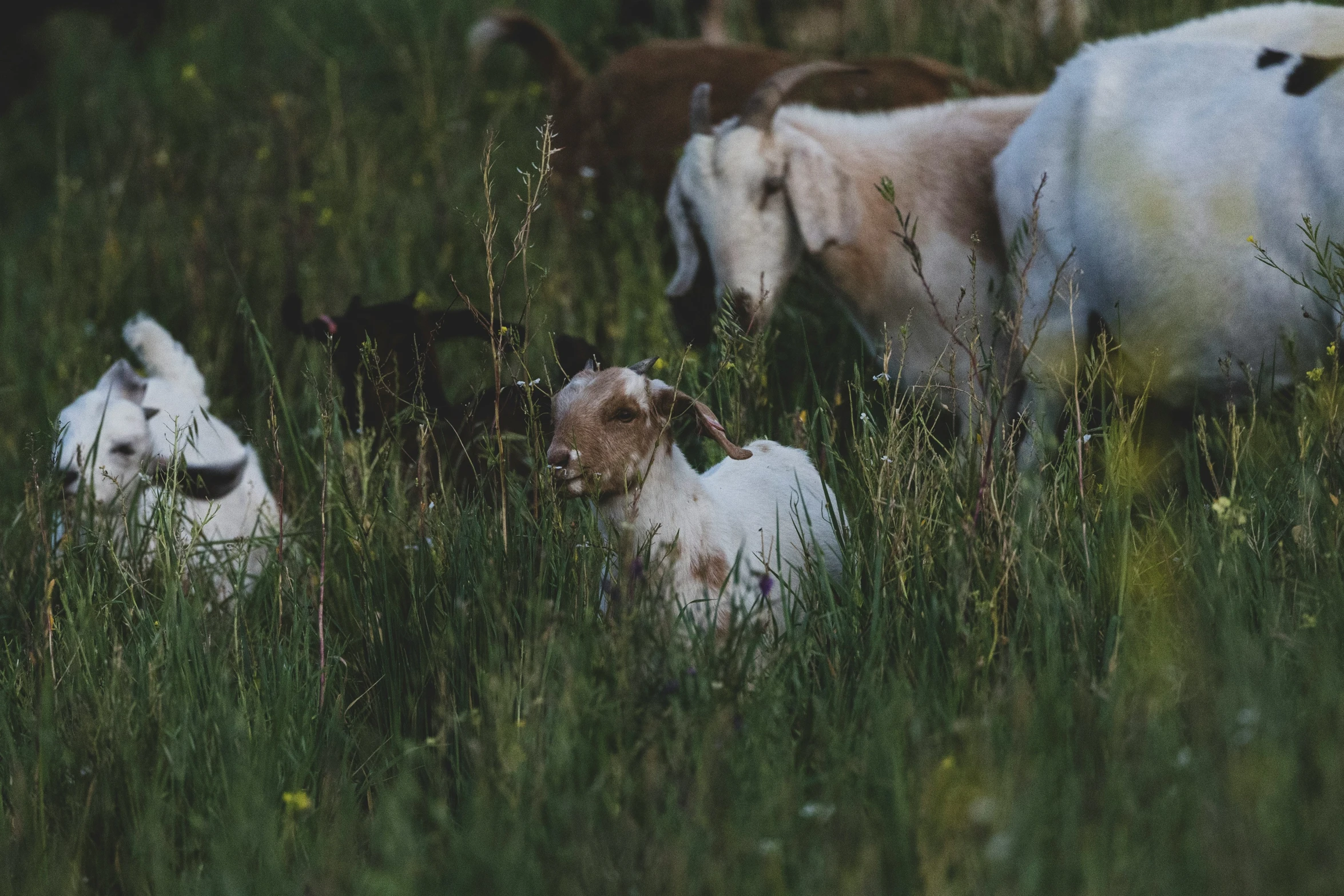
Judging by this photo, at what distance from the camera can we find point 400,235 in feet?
18.6

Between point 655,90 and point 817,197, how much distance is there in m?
1.99

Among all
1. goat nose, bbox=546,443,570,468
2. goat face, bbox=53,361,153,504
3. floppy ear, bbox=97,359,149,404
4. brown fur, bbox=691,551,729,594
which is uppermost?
goat nose, bbox=546,443,570,468

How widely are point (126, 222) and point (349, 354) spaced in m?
3.31

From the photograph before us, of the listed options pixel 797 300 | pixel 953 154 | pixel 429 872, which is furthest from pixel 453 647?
pixel 797 300

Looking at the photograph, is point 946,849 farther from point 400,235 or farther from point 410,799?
point 400,235

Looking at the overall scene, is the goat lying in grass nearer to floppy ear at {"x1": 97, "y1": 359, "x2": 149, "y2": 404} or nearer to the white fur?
floppy ear at {"x1": 97, "y1": 359, "x2": 149, "y2": 404}

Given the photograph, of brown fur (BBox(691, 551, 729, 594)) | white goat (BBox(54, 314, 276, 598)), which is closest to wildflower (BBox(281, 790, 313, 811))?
brown fur (BBox(691, 551, 729, 594))

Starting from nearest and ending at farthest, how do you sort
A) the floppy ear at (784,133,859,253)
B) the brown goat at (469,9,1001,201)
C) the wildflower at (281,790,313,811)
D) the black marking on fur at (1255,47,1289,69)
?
the wildflower at (281,790,313,811) → the black marking on fur at (1255,47,1289,69) → the floppy ear at (784,133,859,253) → the brown goat at (469,9,1001,201)

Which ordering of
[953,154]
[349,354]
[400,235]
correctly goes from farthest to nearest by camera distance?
[400,235] → [953,154] → [349,354]

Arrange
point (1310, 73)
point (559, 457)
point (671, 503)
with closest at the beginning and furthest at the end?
point (559, 457) → point (671, 503) → point (1310, 73)

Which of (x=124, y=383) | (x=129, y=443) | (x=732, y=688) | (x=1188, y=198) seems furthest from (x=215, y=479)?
(x=1188, y=198)

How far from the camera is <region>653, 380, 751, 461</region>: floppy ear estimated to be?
2578 millimetres

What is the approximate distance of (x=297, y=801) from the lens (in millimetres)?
2064

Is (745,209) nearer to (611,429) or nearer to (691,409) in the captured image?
(691,409)
